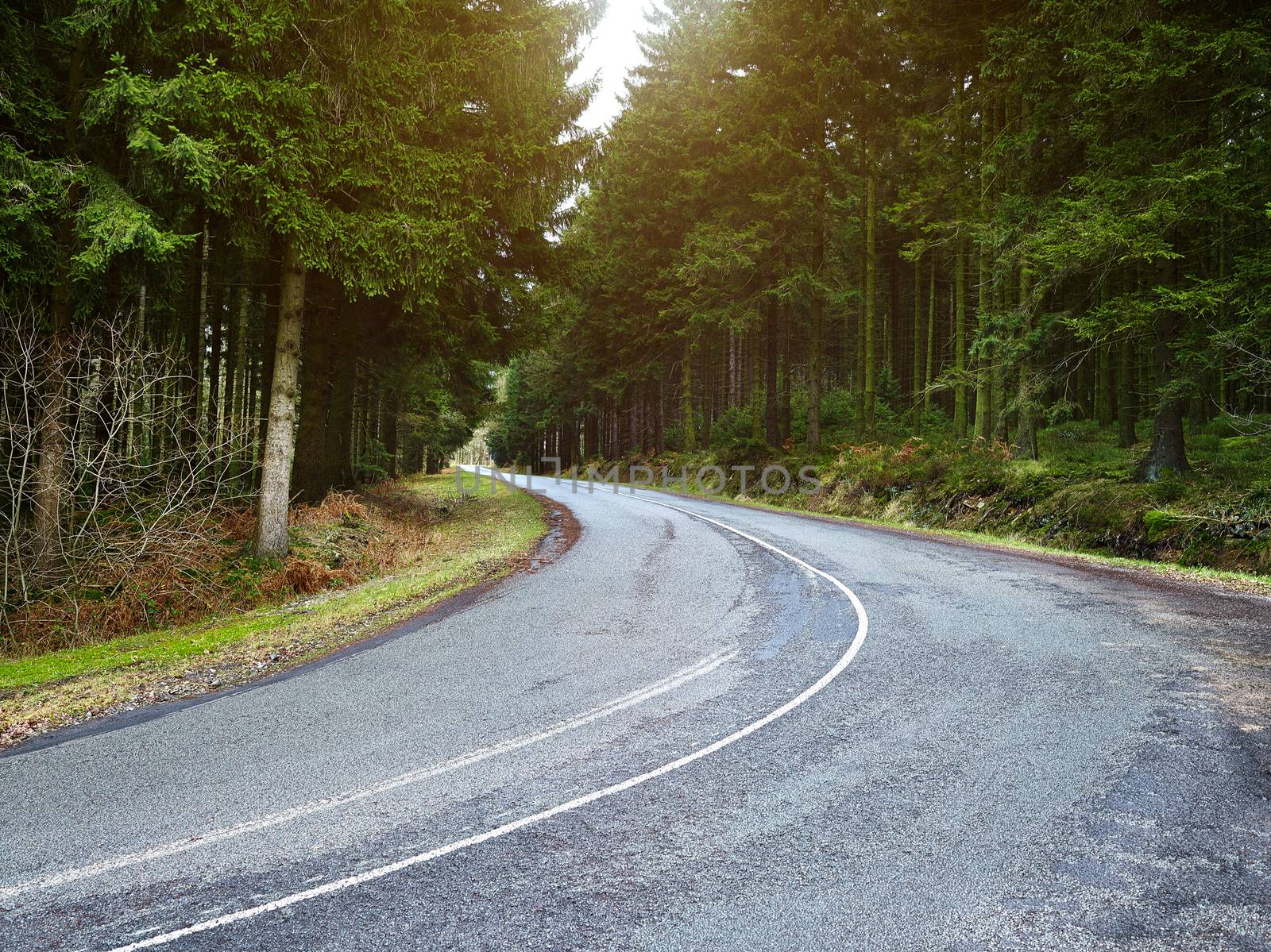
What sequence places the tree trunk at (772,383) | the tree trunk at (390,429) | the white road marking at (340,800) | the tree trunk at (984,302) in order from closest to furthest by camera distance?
the white road marking at (340,800), the tree trunk at (984,302), the tree trunk at (772,383), the tree trunk at (390,429)

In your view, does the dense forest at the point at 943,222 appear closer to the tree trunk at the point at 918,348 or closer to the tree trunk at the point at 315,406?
the tree trunk at the point at 918,348

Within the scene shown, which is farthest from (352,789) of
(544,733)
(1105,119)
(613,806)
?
(1105,119)

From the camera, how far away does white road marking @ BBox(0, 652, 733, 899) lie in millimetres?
3242

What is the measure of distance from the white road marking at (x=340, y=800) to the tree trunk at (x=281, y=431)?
8.19 meters

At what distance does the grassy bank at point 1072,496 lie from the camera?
34.5ft

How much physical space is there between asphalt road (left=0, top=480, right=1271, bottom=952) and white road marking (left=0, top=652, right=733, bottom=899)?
2 centimetres

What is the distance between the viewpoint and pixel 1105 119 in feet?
42.9

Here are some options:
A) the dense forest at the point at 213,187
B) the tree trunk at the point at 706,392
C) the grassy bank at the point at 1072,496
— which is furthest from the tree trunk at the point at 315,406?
the tree trunk at the point at 706,392

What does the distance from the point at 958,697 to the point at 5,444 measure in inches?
514

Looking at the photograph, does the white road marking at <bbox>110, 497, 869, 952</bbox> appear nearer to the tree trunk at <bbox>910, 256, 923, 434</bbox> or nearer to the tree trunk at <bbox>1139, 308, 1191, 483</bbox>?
the tree trunk at <bbox>1139, 308, 1191, 483</bbox>

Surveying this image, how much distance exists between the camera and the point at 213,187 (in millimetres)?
9336

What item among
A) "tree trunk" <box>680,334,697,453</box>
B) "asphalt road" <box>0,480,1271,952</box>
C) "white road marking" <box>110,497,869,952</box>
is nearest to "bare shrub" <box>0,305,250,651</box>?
"asphalt road" <box>0,480,1271,952</box>

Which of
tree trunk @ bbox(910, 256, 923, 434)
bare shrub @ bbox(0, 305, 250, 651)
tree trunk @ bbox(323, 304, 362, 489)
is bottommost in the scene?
bare shrub @ bbox(0, 305, 250, 651)

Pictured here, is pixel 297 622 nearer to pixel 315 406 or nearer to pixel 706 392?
pixel 315 406
